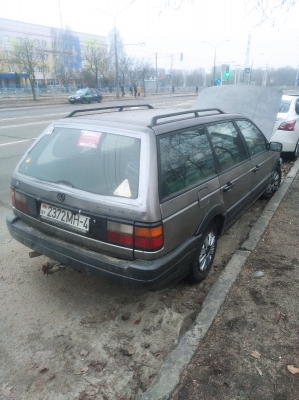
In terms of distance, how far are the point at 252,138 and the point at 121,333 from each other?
10.2ft

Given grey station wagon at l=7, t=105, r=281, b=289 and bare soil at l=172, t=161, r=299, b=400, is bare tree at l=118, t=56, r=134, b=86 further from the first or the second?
bare soil at l=172, t=161, r=299, b=400

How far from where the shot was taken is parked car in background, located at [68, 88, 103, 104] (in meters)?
31.1

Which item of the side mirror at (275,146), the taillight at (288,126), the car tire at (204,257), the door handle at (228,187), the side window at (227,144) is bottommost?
the car tire at (204,257)

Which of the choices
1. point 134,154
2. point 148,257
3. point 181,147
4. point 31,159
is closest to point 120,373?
point 148,257

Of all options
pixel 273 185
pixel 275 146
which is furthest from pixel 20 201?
Result: pixel 273 185

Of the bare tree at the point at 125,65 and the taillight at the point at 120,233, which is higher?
the bare tree at the point at 125,65

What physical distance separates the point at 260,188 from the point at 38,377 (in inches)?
149

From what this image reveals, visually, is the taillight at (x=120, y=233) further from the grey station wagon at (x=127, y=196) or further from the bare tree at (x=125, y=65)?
the bare tree at (x=125, y=65)

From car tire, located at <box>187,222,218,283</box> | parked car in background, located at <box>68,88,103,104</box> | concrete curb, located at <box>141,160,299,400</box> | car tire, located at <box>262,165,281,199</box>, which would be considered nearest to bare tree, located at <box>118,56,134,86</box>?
parked car in background, located at <box>68,88,103,104</box>

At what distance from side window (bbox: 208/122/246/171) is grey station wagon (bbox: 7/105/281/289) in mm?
25

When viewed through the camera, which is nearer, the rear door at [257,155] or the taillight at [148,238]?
the taillight at [148,238]

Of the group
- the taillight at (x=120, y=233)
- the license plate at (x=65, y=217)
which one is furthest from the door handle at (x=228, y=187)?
the license plate at (x=65, y=217)

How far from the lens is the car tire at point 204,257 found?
327 centimetres

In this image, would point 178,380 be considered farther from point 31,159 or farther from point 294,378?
point 31,159
